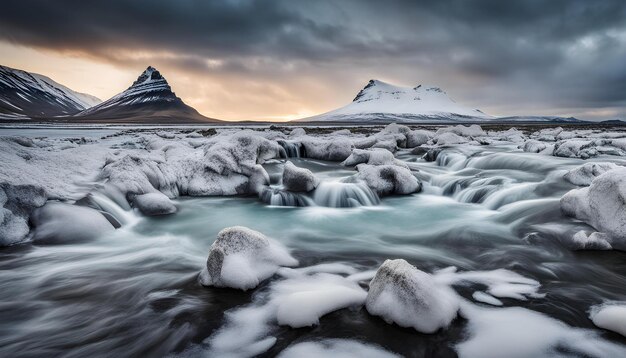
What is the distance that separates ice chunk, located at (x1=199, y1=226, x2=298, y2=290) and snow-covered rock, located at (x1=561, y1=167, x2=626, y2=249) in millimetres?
4703

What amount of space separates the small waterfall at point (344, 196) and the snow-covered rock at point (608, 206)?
430 cm

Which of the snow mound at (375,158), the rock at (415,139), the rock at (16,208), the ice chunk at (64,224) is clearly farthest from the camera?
the rock at (415,139)

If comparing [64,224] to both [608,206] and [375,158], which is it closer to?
[608,206]

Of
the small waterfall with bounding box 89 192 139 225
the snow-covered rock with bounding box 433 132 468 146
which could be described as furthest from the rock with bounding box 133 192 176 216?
the snow-covered rock with bounding box 433 132 468 146

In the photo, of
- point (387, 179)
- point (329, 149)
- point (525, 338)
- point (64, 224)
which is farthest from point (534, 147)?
point (64, 224)

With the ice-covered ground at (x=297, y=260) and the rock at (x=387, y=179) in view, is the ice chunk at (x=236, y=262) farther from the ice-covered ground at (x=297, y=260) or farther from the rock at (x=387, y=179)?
the rock at (x=387, y=179)

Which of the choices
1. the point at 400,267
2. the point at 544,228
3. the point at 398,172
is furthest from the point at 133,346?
the point at 398,172

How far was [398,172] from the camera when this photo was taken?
9625 mm

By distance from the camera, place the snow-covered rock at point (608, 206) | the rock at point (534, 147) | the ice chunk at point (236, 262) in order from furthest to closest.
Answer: the rock at point (534, 147) < the snow-covered rock at point (608, 206) < the ice chunk at point (236, 262)

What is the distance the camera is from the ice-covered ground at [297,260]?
300 cm

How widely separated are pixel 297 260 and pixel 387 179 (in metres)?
5.14

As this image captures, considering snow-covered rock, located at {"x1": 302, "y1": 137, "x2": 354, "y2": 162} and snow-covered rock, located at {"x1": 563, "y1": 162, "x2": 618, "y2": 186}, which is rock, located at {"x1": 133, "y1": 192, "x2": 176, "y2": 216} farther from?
snow-covered rock, located at {"x1": 563, "y1": 162, "x2": 618, "y2": 186}

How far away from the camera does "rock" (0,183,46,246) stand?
5.10m

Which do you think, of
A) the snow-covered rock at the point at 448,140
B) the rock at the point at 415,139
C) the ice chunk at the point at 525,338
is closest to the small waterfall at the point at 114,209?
the ice chunk at the point at 525,338
